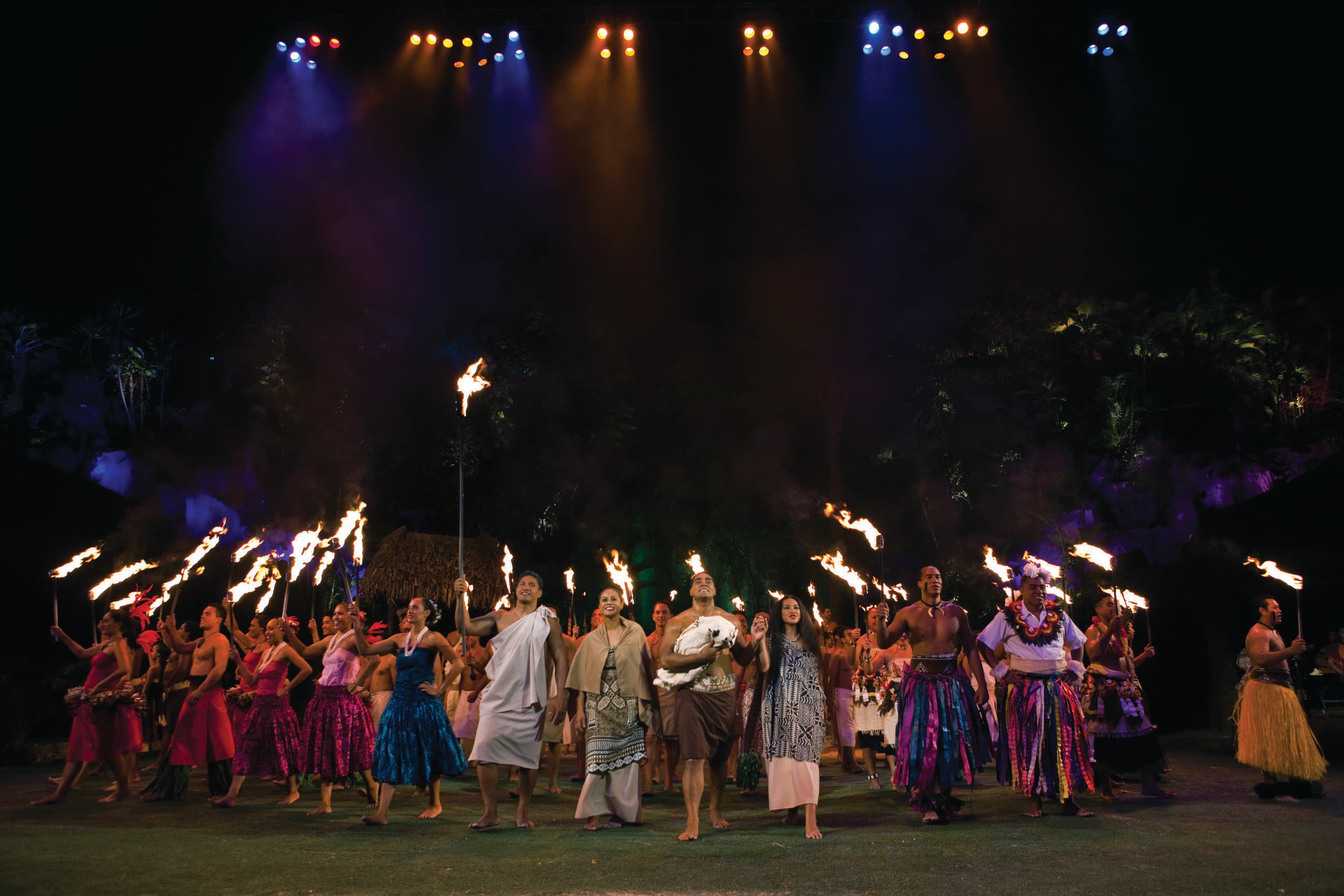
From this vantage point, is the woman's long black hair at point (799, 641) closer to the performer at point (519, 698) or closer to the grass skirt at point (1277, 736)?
the performer at point (519, 698)

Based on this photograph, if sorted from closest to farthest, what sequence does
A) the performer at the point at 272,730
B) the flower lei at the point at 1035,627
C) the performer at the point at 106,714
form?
the flower lei at the point at 1035,627, the performer at the point at 272,730, the performer at the point at 106,714

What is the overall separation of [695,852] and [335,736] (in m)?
4.37

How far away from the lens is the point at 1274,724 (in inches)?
350

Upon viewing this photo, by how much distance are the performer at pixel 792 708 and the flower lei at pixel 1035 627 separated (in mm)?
1838

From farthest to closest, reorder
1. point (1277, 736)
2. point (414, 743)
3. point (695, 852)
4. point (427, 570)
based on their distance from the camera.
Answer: point (427, 570), point (1277, 736), point (414, 743), point (695, 852)

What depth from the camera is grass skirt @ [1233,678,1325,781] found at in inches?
343

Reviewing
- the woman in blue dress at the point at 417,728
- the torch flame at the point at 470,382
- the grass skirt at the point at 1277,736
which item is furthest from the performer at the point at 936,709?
the torch flame at the point at 470,382

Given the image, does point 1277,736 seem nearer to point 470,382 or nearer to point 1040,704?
point 1040,704

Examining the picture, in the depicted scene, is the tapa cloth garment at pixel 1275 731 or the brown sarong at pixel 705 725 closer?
the brown sarong at pixel 705 725

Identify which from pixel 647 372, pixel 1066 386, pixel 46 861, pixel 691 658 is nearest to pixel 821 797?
pixel 691 658

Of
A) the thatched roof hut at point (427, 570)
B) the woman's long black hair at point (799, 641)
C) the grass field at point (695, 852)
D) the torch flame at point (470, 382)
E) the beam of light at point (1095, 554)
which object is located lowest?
the grass field at point (695, 852)

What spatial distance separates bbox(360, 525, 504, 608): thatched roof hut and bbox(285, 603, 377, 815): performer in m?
11.9

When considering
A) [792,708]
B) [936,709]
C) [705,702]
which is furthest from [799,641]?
[936,709]

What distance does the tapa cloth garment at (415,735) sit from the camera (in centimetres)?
843
